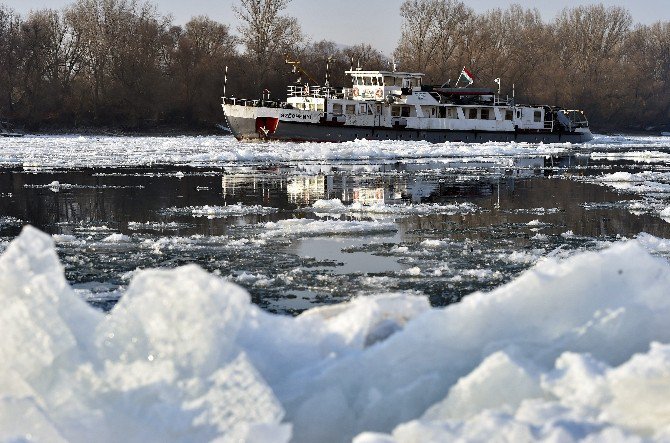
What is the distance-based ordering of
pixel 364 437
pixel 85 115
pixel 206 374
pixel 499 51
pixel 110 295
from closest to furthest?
pixel 364 437 < pixel 206 374 < pixel 110 295 < pixel 85 115 < pixel 499 51

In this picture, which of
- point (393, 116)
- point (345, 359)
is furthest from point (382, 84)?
point (345, 359)

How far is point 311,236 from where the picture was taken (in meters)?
8.65

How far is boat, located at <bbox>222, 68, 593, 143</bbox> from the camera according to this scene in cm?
4100

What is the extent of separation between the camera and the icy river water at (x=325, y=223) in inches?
253

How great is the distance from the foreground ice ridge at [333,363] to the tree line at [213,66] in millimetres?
58004

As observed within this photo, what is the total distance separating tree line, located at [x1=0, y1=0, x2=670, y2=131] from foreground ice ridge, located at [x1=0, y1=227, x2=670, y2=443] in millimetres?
58004

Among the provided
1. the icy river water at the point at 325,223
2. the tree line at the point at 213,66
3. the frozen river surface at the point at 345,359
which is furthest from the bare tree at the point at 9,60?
the frozen river surface at the point at 345,359

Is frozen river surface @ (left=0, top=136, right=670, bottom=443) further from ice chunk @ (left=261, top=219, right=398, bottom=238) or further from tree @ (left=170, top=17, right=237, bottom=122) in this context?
tree @ (left=170, top=17, right=237, bottom=122)

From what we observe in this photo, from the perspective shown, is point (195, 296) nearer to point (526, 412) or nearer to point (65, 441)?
point (65, 441)

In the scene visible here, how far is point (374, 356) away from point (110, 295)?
332cm

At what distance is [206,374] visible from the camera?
Result: 8.46 ft

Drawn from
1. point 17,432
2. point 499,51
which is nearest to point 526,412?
point 17,432

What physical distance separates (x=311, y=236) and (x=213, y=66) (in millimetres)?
56934

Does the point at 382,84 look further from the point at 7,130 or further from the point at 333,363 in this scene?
the point at 333,363
